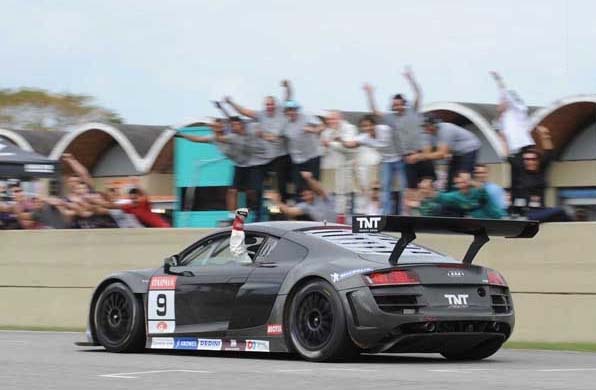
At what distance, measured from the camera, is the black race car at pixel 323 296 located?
11016mm

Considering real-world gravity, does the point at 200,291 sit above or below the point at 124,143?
below

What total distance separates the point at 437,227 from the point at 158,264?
7.25 meters

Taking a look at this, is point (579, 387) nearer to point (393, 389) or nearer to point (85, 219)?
point (393, 389)

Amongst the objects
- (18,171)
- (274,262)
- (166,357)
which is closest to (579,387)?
(274,262)

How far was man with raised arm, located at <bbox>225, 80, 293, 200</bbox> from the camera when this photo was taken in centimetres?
1744

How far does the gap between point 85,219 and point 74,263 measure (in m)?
0.96

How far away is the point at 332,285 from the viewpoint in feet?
36.5

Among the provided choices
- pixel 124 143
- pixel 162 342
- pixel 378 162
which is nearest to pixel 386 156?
pixel 378 162

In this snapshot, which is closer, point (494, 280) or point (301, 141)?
point (494, 280)

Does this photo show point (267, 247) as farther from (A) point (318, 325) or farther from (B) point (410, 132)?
(B) point (410, 132)

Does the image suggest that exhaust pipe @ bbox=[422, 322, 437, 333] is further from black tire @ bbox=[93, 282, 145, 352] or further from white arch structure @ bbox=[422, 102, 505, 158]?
white arch structure @ bbox=[422, 102, 505, 158]

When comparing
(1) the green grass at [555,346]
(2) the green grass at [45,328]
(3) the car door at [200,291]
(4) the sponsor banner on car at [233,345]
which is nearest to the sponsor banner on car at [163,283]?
(3) the car door at [200,291]

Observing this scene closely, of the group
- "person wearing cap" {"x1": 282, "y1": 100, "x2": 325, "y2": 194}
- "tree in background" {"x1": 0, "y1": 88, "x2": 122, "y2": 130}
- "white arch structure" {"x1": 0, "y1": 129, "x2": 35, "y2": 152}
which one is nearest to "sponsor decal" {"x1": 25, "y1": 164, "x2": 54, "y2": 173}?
"white arch structure" {"x1": 0, "y1": 129, "x2": 35, "y2": 152}

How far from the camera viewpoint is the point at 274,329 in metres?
11.6
